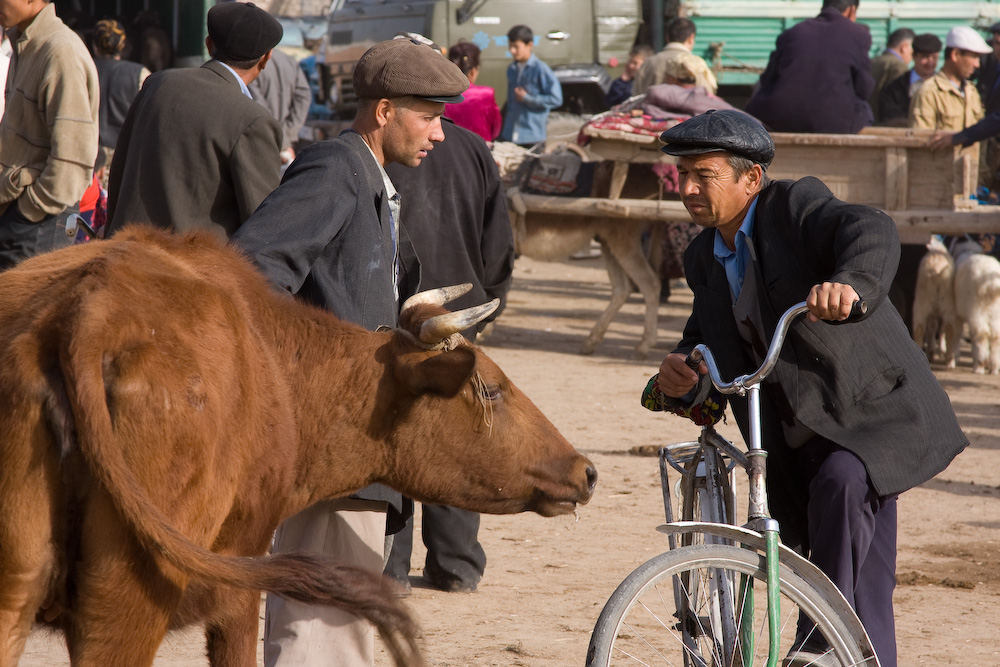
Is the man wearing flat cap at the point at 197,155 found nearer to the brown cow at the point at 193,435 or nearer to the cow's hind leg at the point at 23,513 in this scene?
the brown cow at the point at 193,435

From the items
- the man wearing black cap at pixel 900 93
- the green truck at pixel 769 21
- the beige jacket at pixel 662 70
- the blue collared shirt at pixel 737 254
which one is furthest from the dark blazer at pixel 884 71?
the blue collared shirt at pixel 737 254

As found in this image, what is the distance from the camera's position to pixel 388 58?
133 inches

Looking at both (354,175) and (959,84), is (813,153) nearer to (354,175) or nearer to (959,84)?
(959,84)

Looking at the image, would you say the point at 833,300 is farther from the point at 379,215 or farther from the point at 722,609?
the point at 379,215

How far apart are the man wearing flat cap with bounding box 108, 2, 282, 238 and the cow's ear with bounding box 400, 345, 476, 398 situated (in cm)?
152

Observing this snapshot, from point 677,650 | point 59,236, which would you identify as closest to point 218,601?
point 677,650

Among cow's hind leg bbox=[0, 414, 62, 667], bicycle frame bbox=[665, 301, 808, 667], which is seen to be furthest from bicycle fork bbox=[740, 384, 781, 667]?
cow's hind leg bbox=[0, 414, 62, 667]

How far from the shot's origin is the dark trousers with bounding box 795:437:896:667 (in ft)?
9.84

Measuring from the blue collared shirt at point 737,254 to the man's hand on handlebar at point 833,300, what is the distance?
0.46 metres

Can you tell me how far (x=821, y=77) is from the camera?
9438mm

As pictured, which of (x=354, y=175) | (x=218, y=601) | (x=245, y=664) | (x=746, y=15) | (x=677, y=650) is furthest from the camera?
(x=746, y=15)

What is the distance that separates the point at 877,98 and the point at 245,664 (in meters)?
12.2

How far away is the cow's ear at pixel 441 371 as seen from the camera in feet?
9.17

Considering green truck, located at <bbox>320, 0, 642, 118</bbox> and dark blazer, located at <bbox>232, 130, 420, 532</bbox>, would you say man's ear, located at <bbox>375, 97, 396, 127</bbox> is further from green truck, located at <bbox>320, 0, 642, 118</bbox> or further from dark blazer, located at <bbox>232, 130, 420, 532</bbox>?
green truck, located at <bbox>320, 0, 642, 118</bbox>
